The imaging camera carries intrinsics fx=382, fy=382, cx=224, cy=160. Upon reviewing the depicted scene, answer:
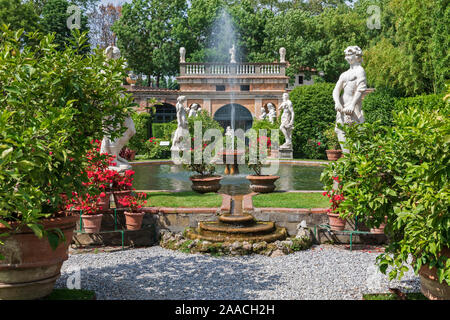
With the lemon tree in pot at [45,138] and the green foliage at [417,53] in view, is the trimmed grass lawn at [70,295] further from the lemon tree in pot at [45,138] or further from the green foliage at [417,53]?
the green foliage at [417,53]

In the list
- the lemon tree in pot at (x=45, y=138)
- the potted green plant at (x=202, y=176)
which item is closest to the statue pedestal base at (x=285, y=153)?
the potted green plant at (x=202, y=176)

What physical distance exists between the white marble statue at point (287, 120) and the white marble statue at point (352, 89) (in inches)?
399

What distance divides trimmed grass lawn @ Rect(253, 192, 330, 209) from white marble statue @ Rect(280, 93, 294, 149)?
36.1 ft

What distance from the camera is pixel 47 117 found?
3129mm

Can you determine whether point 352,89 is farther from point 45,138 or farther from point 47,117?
point 45,138

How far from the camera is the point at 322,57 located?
34.7m

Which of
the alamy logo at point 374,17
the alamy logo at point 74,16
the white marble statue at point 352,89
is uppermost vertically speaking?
the alamy logo at point 74,16

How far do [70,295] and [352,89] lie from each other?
674 cm

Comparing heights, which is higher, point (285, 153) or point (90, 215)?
point (285, 153)

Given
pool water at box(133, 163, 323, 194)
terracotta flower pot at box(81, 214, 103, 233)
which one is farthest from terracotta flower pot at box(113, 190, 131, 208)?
pool water at box(133, 163, 323, 194)

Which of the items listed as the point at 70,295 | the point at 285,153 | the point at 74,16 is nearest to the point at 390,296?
the point at 70,295

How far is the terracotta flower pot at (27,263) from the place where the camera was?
3244 mm

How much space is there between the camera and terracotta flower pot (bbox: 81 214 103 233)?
19.9 ft

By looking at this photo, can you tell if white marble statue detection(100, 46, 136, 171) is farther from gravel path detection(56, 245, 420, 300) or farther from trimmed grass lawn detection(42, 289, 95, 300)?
trimmed grass lawn detection(42, 289, 95, 300)
